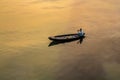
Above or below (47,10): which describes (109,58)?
below

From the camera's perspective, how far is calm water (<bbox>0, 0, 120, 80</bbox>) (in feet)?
107

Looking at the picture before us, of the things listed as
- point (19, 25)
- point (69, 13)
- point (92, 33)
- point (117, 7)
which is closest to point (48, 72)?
point (92, 33)

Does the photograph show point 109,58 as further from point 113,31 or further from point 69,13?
point 69,13

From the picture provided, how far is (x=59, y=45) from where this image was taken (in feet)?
133

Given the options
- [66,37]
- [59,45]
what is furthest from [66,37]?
[59,45]

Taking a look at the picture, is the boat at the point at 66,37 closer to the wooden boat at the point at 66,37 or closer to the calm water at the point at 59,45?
the wooden boat at the point at 66,37

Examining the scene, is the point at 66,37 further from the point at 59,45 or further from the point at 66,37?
the point at 59,45

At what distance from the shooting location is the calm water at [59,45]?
32.8m

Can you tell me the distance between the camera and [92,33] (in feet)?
143

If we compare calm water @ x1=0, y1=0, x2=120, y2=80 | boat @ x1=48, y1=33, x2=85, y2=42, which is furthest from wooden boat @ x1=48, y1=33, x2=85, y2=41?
calm water @ x1=0, y1=0, x2=120, y2=80

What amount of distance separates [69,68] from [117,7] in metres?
24.6

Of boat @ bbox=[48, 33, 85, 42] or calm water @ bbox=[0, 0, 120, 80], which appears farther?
boat @ bbox=[48, 33, 85, 42]

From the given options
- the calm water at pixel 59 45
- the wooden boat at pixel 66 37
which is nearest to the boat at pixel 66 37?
the wooden boat at pixel 66 37

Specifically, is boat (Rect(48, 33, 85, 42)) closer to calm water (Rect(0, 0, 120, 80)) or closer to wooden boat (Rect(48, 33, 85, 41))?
wooden boat (Rect(48, 33, 85, 41))
